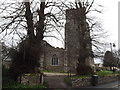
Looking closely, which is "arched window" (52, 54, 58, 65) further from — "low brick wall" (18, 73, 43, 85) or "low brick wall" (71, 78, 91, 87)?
"low brick wall" (18, 73, 43, 85)

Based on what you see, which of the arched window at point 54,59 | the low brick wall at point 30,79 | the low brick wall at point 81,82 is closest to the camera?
the low brick wall at point 30,79

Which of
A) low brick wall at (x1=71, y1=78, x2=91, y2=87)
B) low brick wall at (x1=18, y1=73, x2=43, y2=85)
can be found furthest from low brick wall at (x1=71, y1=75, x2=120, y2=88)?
low brick wall at (x1=18, y1=73, x2=43, y2=85)

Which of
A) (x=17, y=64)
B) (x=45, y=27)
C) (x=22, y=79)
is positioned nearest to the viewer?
(x=22, y=79)

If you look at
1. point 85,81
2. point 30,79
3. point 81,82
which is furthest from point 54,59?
point 30,79

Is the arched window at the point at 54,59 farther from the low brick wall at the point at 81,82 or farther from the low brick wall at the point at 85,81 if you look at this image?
the low brick wall at the point at 81,82

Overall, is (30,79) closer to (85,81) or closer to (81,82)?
(81,82)

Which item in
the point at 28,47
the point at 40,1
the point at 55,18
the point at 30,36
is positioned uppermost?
the point at 40,1

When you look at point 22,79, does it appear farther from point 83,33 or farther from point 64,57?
→ point 64,57

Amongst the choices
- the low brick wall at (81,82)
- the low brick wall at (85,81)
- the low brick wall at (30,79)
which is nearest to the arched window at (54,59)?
the low brick wall at (85,81)

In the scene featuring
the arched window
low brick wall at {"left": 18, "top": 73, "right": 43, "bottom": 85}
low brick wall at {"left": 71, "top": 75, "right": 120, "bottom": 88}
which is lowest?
low brick wall at {"left": 71, "top": 75, "right": 120, "bottom": 88}

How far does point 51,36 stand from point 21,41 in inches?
128

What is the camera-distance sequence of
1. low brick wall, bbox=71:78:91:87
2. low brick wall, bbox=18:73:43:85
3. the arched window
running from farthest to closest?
the arched window
low brick wall, bbox=71:78:91:87
low brick wall, bbox=18:73:43:85

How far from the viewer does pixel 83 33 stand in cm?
2533

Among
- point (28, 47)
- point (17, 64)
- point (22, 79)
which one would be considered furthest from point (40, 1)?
point (22, 79)
